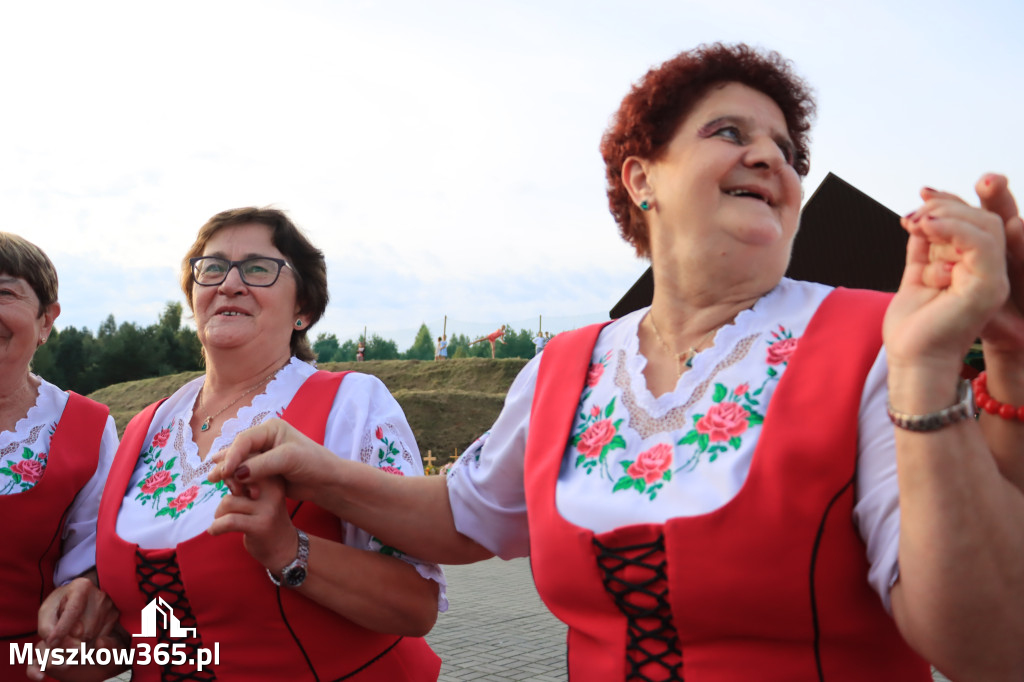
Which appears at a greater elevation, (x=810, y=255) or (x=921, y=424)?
(x=810, y=255)

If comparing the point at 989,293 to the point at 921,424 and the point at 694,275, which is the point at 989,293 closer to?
the point at 921,424

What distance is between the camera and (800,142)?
2152 mm

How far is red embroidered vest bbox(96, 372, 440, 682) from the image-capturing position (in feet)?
7.86

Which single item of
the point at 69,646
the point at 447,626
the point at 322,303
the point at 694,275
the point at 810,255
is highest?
the point at 810,255

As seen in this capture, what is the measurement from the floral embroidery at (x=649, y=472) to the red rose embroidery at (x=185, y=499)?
140 centimetres

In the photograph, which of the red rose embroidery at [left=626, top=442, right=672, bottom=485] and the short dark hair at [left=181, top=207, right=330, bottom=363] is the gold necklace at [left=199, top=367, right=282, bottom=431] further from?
the red rose embroidery at [left=626, top=442, right=672, bottom=485]

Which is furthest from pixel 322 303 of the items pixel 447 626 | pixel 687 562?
pixel 447 626

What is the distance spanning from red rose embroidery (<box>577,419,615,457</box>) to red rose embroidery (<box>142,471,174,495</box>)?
4.70 ft

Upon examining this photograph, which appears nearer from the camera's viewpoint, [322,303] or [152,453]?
[152,453]

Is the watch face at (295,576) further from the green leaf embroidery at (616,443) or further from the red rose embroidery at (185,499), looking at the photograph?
the green leaf embroidery at (616,443)

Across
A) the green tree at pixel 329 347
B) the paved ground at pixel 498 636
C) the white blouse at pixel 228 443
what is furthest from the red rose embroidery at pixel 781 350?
the green tree at pixel 329 347

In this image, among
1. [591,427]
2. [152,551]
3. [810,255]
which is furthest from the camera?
[810,255]

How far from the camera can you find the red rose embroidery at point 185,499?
257cm

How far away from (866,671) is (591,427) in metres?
0.72
